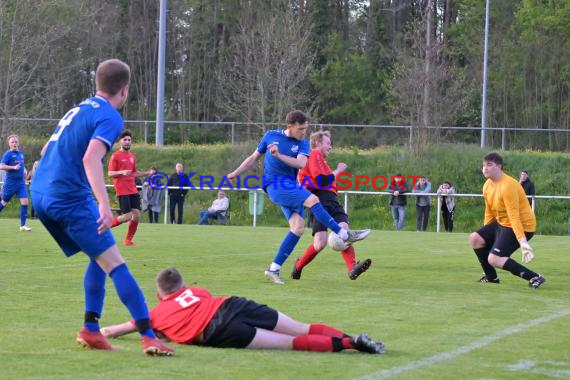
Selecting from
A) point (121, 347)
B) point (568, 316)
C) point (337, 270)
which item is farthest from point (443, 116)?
point (121, 347)

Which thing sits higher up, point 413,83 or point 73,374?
point 413,83

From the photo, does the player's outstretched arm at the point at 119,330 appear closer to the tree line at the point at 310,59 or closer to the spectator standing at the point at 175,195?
the spectator standing at the point at 175,195

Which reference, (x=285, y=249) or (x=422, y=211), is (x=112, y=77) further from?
(x=422, y=211)

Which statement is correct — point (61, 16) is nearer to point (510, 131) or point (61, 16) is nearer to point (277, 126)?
point (277, 126)

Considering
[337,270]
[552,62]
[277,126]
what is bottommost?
[337,270]

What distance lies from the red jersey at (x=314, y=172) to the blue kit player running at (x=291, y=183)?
51cm

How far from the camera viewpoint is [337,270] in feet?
45.3

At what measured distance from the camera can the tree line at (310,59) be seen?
42188 mm

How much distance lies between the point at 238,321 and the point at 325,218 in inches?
214

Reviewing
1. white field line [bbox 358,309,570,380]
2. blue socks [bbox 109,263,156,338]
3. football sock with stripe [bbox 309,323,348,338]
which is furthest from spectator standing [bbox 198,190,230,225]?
blue socks [bbox 109,263,156,338]

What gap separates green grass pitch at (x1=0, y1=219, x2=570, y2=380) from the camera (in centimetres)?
634

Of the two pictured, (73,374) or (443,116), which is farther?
(443,116)

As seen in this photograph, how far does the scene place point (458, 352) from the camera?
23.3 feet

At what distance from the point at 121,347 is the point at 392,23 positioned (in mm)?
54912
